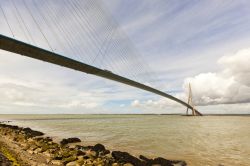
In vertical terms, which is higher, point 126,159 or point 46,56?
point 46,56

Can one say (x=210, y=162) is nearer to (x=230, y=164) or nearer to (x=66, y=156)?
(x=230, y=164)

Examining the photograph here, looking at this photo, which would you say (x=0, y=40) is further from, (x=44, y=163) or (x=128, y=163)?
(x=128, y=163)

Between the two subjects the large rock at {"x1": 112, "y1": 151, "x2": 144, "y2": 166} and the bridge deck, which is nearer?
the large rock at {"x1": 112, "y1": 151, "x2": 144, "y2": 166}

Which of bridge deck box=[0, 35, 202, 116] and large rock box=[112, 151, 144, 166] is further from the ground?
Answer: bridge deck box=[0, 35, 202, 116]

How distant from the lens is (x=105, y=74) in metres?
32.5

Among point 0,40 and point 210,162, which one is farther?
point 0,40

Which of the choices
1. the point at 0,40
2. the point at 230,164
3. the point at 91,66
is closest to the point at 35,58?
the point at 0,40

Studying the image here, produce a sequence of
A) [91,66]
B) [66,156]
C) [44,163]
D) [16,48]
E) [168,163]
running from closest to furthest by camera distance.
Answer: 1. [44,163]
2. [66,156]
3. [168,163]
4. [16,48]
5. [91,66]

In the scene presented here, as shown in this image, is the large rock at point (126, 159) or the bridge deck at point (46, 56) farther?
the bridge deck at point (46, 56)

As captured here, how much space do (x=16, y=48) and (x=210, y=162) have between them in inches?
695

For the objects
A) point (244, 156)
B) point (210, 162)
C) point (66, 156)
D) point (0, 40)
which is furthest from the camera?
point (0, 40)

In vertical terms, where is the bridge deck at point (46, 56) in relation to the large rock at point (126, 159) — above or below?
above

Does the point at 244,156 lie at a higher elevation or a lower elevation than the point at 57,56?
lower

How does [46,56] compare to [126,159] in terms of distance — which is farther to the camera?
[46,56]
